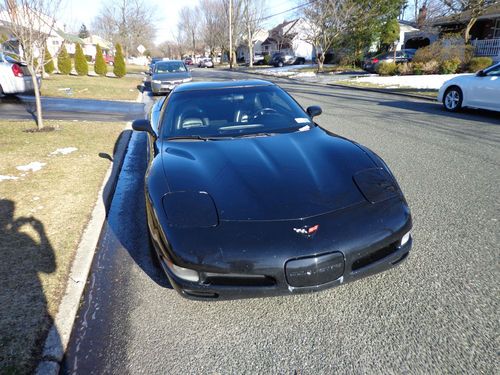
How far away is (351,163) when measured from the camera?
2648 mm

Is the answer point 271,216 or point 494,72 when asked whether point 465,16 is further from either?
point 271,216

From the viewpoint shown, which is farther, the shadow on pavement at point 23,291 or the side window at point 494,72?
the side window at point 494,72

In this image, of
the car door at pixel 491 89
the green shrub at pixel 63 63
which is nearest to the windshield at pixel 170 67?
the car door at pixel 491 89

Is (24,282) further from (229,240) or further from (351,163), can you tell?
(351,163)

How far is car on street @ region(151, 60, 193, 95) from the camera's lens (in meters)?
14.1

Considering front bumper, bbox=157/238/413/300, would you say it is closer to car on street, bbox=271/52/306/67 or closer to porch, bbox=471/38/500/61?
porch, bbox=471/38/500/61

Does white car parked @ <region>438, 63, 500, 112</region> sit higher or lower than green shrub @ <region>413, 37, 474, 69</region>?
lower

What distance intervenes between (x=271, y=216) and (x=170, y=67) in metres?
15.5

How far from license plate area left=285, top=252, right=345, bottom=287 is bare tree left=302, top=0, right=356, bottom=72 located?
91.6 feet

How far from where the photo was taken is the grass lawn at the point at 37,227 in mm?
2125

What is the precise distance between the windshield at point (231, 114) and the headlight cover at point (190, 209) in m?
1.07

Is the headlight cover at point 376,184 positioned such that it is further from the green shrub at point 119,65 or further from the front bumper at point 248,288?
the green shrub at point 119,65

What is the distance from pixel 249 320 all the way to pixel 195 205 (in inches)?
32.8

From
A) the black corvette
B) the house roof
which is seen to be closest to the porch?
the house roof
